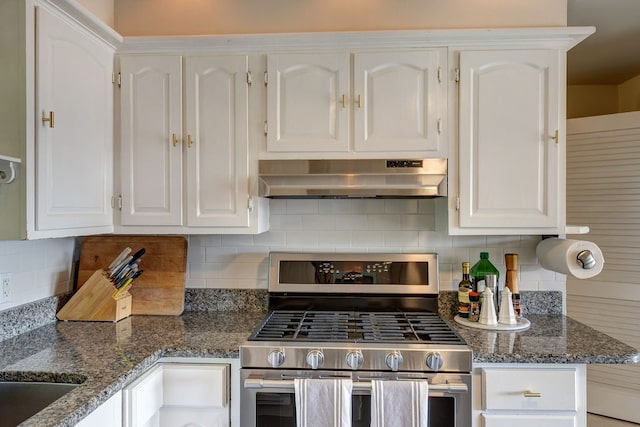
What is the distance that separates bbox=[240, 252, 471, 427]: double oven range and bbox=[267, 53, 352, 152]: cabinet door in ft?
2.38

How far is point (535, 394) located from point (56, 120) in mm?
2073

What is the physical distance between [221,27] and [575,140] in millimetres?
2467

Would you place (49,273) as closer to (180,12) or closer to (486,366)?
(180,12)

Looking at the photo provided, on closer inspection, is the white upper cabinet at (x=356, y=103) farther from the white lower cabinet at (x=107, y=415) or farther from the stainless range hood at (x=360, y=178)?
the white lower cabinet at (x=107, y=415)

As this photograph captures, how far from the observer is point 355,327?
183cm

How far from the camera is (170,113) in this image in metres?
1.94

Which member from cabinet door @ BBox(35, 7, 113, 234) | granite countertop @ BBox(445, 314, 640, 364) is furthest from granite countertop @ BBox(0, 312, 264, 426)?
granite countertop @ BBox(445, 314, 640, 364)

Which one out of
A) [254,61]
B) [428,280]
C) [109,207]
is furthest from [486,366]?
[109,207]

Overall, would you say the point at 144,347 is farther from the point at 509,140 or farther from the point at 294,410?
the point at 509,140

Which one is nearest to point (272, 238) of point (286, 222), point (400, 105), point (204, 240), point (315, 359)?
point (286, 222)

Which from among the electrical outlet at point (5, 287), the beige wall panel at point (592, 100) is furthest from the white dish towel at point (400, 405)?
the beige wall panel at point (592, 100)

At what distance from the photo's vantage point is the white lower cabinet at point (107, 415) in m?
1.17

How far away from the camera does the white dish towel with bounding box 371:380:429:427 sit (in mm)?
1470

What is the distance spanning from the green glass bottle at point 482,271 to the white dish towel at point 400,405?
0.67 meters
